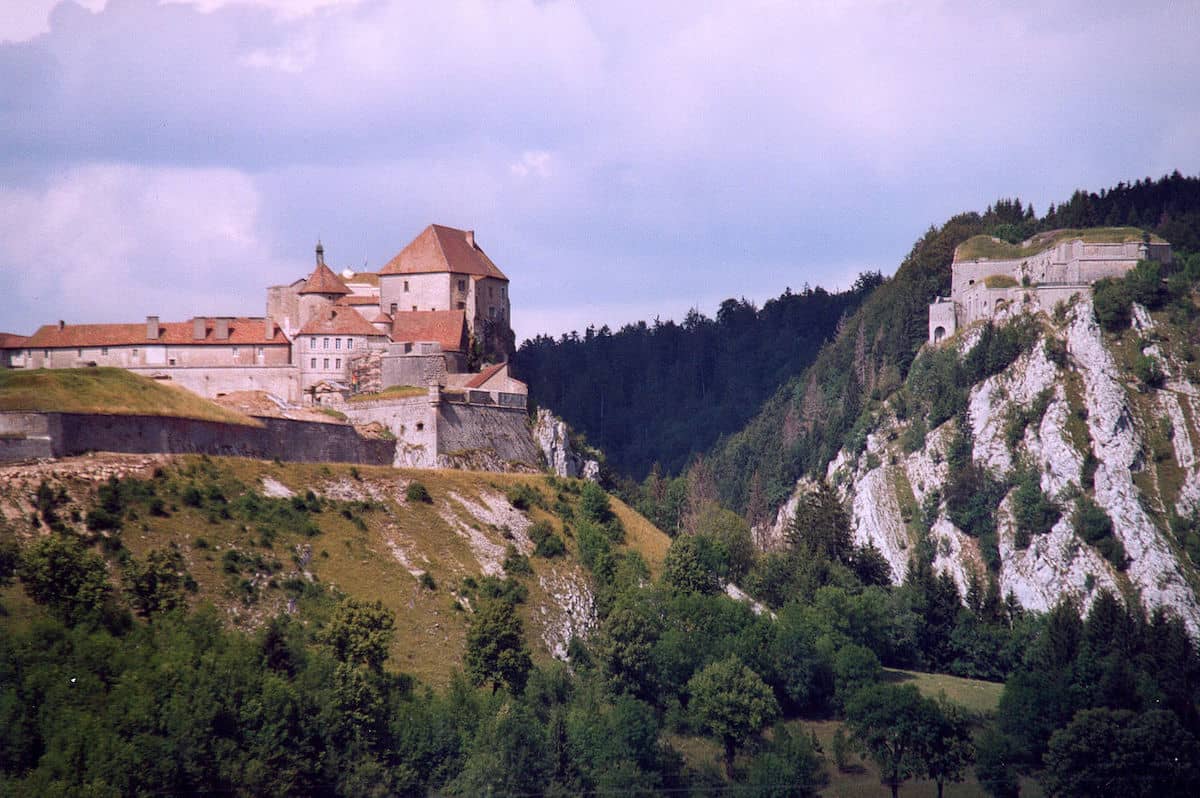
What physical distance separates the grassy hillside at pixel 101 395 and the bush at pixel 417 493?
24.4 ft

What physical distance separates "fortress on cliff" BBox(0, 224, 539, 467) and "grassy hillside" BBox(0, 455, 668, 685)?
3211 millimetres

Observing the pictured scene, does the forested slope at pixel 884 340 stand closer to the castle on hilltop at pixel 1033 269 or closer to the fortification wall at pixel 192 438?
the castle on hilltop at pixel 1033 269

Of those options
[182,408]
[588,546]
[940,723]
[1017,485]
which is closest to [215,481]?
[182,408]

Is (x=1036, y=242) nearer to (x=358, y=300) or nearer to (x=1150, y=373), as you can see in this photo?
(x=1150, y=373)

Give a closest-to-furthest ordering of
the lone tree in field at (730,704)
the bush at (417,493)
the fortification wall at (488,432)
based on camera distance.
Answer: the lone tree in field at (730,704), the bush at (417,493), the fortification wall at (488,432)

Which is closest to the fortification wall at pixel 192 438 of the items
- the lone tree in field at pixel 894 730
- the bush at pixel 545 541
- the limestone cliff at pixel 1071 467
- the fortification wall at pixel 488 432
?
the fortification wall at pixel 488 432

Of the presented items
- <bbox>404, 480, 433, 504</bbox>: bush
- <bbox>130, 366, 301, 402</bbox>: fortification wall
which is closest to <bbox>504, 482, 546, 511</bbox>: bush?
<bbox>404, 480, 433, 504</bbox>: bush

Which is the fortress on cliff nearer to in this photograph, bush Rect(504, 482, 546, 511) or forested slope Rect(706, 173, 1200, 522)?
bush Rect(504, 482, 546, 511)

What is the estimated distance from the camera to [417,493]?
76.5 metres

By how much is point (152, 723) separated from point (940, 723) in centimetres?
3513

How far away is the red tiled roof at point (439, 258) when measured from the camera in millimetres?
93750

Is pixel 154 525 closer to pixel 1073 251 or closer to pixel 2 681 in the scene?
pixel 2 681

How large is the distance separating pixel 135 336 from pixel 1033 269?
231 ft

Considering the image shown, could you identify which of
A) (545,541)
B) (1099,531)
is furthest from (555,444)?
(1099,531)
